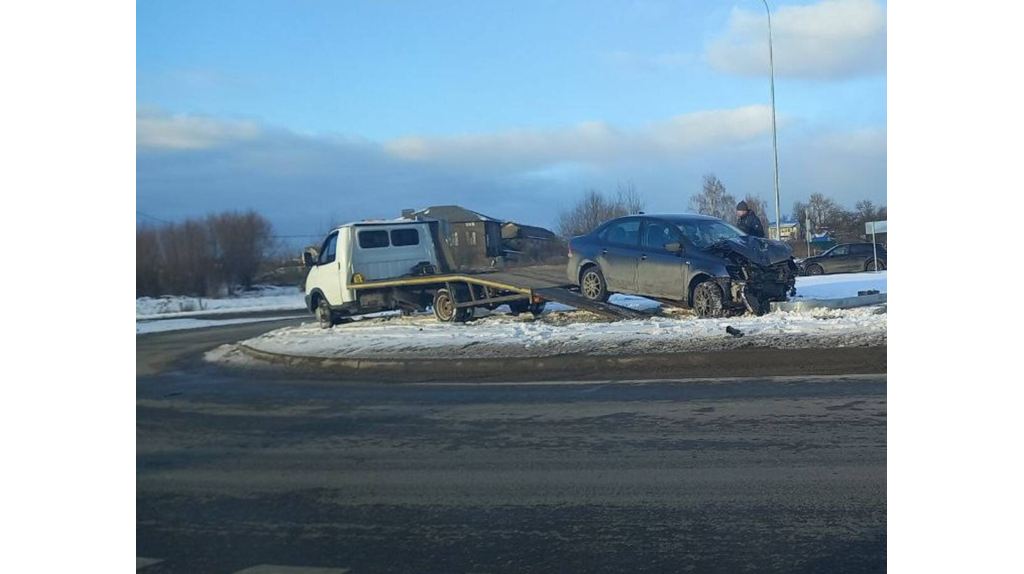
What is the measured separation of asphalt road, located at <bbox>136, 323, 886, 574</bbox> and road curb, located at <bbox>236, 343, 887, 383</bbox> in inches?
3.1

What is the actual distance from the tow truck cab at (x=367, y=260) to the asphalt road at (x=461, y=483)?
0.34 m

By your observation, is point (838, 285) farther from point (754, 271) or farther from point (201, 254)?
point (201, 254)

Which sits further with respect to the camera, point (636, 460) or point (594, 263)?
point (636, 460)

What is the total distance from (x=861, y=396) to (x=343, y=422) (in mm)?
2373

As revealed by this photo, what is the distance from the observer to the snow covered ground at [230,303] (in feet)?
9.32

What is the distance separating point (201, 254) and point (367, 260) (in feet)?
2.27

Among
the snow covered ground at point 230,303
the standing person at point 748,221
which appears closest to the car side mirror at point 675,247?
the standing person at point 748,221

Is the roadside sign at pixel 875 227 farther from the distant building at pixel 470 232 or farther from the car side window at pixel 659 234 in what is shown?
the distant building at pixel 470 232

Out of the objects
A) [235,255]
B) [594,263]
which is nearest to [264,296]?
[235,255]

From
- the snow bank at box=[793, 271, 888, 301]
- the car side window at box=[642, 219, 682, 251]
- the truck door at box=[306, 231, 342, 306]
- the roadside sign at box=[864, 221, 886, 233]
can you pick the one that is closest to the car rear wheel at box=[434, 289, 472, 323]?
the truck door at box=[306, 231, 342, 306]

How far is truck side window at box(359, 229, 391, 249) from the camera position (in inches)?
122

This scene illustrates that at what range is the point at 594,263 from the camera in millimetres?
2986

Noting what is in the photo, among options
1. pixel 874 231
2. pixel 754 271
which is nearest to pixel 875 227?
pixel 874 231
